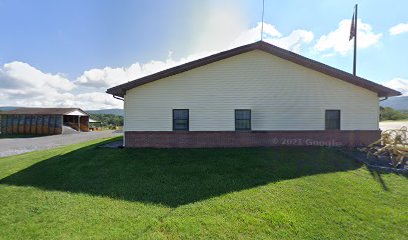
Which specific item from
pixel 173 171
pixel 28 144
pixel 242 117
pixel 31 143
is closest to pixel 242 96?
pixel 242 117

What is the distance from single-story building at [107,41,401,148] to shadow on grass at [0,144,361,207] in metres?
1.00

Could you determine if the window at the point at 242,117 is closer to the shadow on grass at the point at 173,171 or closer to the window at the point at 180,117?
the shadow on grass at the point at 173,171

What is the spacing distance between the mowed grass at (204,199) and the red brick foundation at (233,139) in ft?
7.93

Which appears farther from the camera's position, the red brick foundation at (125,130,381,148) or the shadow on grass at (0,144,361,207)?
the red brick foundation at (125,130,381,148)

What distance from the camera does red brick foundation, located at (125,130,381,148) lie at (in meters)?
12.6

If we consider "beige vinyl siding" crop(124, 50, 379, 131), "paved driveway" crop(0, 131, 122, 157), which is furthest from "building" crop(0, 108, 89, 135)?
"beige vinyl siding" crop(124, 50, 379, 131)

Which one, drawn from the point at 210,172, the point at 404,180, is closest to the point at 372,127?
the point at 404,180

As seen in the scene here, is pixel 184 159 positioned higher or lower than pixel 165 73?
lower

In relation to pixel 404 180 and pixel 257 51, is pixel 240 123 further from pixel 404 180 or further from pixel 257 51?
pixel 404 180

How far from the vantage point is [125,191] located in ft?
22.3

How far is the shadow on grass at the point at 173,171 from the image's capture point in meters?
6.82

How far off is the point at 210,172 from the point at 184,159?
212cm

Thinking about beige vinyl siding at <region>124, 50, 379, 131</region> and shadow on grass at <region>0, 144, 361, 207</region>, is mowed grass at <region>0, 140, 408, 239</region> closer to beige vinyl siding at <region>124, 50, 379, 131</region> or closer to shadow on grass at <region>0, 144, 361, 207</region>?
shadow on grass at <region>0, 144, 361, 207</region>

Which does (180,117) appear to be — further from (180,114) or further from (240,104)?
(240,104)
